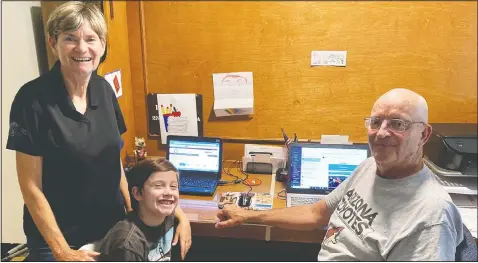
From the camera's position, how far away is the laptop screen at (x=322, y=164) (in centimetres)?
183

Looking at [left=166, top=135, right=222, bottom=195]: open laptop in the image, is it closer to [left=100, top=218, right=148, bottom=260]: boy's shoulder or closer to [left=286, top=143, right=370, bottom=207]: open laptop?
[left=286, top=143, right=370, bottom=207]: open laptop

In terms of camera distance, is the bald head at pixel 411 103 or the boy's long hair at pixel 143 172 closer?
the bald head at pixel 411 103

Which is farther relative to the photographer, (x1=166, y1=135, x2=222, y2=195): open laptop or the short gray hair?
(x1=166, y1=135, x2=222, y2=195): open laptop

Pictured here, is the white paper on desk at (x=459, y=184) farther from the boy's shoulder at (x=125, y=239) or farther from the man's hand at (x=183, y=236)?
the boy's shoulder at (x=125, y=239)

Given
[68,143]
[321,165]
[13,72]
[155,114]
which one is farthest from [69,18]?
[321,165]

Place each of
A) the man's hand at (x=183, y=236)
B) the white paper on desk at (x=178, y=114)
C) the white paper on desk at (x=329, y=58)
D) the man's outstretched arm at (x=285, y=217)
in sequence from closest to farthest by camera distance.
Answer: the man's hand at (x=183, y=236), the man's outstretched arm at (x=285, y=217), the white paper on desk at (x=329, y=58), the white paper on desk at (x=178, y=114)

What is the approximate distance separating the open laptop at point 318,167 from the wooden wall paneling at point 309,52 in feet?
0.96

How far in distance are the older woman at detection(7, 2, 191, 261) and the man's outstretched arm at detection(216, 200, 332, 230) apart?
50 cm

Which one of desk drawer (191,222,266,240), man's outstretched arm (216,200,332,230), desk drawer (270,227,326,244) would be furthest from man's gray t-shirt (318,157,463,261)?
desk drawer (191,222,266,240)

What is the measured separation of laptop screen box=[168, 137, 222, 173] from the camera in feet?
6.27

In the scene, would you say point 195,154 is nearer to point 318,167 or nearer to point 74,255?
point 318,167

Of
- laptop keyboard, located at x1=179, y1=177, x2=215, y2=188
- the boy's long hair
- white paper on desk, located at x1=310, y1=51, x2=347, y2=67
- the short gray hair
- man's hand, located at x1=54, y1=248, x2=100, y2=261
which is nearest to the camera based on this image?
the short gray hair

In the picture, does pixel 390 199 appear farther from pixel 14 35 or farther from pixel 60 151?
pixel 14 35

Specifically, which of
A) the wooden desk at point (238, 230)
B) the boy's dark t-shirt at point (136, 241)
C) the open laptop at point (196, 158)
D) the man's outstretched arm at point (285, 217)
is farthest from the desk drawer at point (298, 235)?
the boy's dark t-shirt at point (136, 241)
